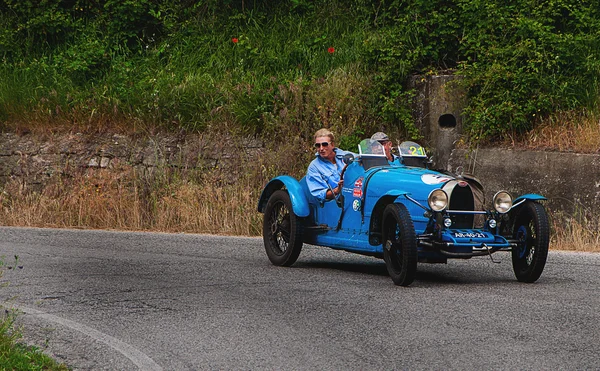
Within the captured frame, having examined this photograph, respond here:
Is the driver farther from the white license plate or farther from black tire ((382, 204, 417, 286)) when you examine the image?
the white license plate

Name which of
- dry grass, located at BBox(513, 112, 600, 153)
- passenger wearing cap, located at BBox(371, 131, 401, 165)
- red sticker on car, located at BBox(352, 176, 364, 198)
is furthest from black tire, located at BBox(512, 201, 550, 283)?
dry grass, located at BBox(513, 112, 600, 153)

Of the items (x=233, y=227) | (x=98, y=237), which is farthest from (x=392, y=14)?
(x=98, y=237)

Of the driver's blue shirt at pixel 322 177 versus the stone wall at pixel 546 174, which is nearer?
the driver's blue shirt at pixel 322 177

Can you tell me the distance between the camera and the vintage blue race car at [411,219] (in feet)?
30.5

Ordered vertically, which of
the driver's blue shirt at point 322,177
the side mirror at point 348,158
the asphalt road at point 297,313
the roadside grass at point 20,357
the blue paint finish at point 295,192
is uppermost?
the side mirror at point 348,158

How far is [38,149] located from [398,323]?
13.1m

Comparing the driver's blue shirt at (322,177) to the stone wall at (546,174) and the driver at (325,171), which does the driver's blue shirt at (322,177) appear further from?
the stone wall at (546,174)

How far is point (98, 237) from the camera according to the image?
1457 cm

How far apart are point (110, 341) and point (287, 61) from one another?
1361cm

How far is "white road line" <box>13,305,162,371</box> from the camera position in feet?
20.6

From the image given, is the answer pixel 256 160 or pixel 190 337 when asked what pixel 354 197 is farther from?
pixel 256 160

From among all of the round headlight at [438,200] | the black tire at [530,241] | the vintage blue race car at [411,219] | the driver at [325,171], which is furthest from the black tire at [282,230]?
the black tire at [530,241]

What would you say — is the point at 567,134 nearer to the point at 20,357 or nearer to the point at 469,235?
the point at 469,235

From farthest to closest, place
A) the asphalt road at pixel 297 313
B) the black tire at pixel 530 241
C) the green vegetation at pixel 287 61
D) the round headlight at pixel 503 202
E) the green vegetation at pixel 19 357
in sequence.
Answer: the green vegetation at pixel 287 61 → the round headlight at pixel 503 202 → the black tire at pixel 530 241 → the asphalt road at pixel 297 313 → the green vegetation at pixel 19 357
